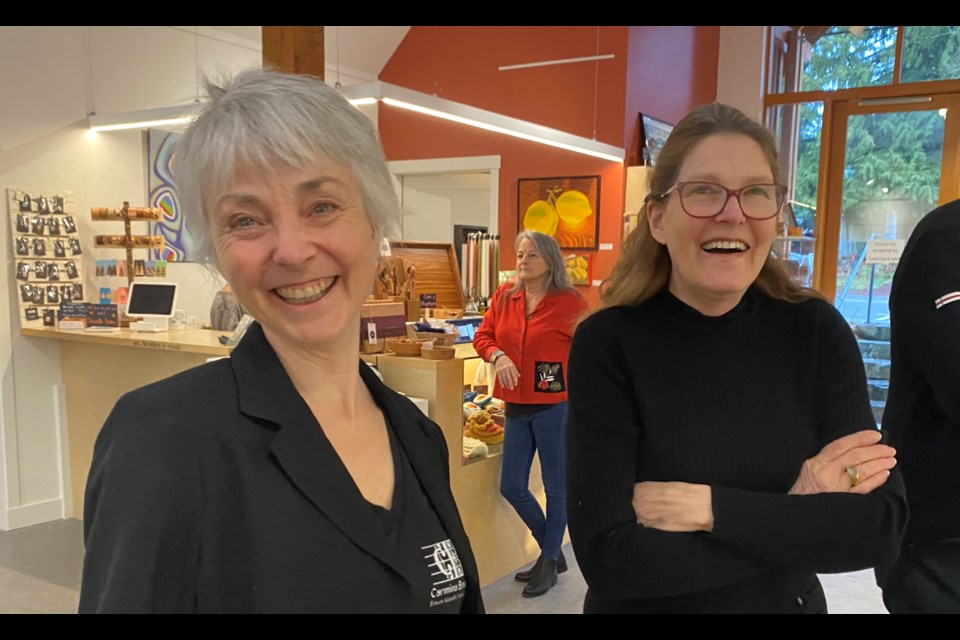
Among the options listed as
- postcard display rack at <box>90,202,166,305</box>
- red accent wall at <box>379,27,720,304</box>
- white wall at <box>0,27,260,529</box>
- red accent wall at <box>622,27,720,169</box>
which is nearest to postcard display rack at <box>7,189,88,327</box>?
white wall at <box>0,27,260,529</box>

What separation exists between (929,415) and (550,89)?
633cm

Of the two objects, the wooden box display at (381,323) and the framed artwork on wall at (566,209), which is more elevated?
the framed artwork on wall at (566,209)

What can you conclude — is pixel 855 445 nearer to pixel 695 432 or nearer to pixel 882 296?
pixel 695 432

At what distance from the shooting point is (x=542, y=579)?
12.2 ft

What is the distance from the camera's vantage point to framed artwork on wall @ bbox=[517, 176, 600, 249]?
23.0 ft

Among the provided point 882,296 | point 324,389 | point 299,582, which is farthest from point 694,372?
point 882,296

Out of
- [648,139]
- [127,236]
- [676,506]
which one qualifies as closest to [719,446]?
[676,506]

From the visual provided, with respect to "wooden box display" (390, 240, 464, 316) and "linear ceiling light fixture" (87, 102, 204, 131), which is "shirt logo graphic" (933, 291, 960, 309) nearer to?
"linear ceiling light fixture" (87, 102, 204, 131)

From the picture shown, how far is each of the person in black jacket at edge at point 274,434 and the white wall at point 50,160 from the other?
12.9ft

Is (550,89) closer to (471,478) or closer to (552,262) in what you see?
(552,262)

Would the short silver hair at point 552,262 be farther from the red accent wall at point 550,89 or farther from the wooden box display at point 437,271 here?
the red accent wall at point 550,89

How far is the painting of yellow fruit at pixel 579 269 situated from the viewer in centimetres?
707

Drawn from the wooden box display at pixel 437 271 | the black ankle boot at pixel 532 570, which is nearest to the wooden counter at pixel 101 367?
the wooden box display at pixel 437 271

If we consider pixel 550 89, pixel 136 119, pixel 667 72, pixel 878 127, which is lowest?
pixel 136 119
